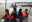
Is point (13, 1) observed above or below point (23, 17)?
above

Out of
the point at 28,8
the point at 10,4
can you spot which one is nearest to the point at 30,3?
the point at 28,8

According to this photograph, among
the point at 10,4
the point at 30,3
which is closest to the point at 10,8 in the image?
the point at 10,4

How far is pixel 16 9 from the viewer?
1.45 ft

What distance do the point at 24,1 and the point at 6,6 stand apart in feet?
0.43

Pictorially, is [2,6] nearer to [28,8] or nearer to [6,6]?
[6,6]

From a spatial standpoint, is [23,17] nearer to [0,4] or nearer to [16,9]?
[16,9]

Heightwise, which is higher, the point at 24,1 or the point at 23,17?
the point at 24,1

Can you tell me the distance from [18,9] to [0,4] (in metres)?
0.13

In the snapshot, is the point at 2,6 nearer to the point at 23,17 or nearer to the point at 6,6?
the point at 6,6

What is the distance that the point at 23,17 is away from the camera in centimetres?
44

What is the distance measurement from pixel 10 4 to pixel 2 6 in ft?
0.19

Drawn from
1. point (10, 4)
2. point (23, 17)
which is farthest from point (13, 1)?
point (23, 17)

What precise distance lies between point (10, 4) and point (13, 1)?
3cm

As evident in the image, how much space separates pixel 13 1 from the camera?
0.45m
